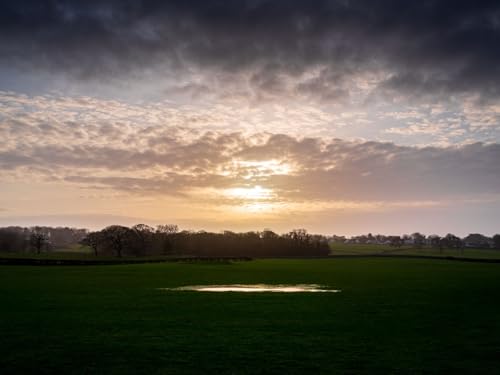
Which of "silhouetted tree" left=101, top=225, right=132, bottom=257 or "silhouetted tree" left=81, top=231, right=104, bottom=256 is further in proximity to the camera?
"silhouetted tree" left=81, top=231, right=104, bottom=256

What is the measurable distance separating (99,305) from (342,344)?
17930mm

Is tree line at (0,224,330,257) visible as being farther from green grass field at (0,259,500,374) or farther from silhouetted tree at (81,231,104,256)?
green grass field at (0,259,500,374)

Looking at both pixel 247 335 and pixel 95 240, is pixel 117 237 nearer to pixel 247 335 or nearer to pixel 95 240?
pixel 95 240

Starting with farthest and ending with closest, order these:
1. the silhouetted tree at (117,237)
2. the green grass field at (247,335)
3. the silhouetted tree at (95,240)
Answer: the silhouetted tree at (95,240) < the silhouetted tree at (117,237) < the green grass field at (247,335)

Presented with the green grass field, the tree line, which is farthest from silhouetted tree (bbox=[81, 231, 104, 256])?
the green grass field

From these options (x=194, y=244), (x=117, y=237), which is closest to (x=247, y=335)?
(x=117, y=237)

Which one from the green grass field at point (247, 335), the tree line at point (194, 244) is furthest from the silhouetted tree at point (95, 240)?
the green grass field at point (247, 335)

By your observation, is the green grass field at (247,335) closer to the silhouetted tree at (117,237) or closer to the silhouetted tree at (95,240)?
the silhouetted tree at (117,237)

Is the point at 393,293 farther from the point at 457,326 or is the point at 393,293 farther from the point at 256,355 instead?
the point at 256,355

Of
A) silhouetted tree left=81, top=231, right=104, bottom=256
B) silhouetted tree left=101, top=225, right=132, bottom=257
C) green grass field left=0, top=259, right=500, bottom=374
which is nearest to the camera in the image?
Answer: green grass field left=0, top=259, right=500, bottom=374

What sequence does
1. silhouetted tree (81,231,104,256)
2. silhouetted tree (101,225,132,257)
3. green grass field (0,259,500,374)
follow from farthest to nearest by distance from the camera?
silhouetted tree (81,231,104,256) → silhouetted tree (101,225,132,257) → green grass field (0,259,500,374)

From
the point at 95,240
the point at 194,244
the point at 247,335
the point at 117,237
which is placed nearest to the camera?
the point at 247,335

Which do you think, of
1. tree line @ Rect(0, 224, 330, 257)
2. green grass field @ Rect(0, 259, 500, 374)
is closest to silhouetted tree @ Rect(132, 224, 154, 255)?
tree line @ Rect(0, 224, 330, 257)

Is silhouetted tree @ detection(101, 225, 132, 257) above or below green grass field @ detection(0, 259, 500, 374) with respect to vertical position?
above
